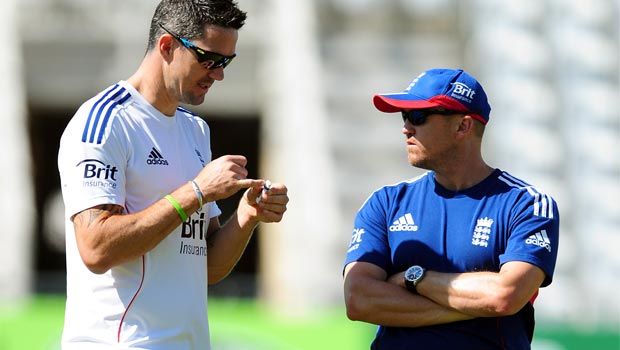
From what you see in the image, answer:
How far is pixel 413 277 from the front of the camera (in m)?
4.45

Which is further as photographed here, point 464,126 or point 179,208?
point 464,126

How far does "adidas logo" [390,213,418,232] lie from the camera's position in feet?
15.0

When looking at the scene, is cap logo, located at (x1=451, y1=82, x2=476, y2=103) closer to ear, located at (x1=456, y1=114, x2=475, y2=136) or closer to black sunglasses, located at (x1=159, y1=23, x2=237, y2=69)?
ear, located at (x1=456, y1=114, x2=475, y2=136)

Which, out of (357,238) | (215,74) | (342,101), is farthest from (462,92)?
(342,101)

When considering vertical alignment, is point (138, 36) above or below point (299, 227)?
above

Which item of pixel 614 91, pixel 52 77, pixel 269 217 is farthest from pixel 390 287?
pixel 52 77

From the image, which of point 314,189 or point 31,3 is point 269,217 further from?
point 31,3

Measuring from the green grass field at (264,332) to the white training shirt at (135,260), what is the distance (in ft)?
14.8

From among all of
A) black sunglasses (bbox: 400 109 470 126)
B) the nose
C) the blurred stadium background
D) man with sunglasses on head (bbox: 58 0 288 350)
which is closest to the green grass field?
the blurred stadium background

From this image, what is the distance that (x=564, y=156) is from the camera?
14211 mm

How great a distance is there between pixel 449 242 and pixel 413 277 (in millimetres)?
208

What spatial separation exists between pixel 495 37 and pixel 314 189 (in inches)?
132

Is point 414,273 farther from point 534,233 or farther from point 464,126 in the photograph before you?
point 464,126

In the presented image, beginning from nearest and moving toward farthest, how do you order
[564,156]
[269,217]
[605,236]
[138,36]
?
[269,217] < [605,236] < [564,156] < [138,36]
